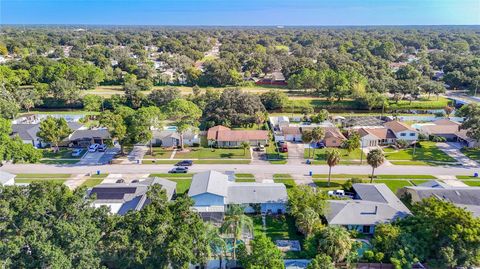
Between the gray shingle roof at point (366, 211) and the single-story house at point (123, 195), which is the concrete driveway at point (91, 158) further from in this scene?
the gray shingle roof at point (366, 211)

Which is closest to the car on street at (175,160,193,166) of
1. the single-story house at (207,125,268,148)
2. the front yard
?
the single-story house at (207,125,268,148)

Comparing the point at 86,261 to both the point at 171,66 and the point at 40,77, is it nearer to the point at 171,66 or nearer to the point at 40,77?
the point at 40,77

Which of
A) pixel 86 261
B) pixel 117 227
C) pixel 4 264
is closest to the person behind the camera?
pixel 4 264

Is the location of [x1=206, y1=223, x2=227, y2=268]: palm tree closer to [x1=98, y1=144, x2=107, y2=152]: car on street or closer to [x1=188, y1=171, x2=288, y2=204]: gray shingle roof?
[x1=188, y1=171, x2=288, y2=204]: gray shingle roof

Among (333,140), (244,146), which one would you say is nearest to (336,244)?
(244,146)

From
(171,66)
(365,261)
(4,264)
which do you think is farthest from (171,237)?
(171,66)

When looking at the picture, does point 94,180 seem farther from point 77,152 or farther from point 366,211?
point 366,211

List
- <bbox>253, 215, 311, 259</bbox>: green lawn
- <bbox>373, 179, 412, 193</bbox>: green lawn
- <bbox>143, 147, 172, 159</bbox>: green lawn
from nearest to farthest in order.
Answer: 1. <bbox>253, 215, 311, 259</bbox>: green lawn
2. <bbox>373, 179, 412, 193</bbox>: green lawn
3. <bbox>143, 147, 172, 159</bbox>: green lawn

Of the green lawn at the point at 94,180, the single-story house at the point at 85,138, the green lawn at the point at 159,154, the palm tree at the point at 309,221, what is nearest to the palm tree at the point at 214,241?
the palm tree at the point at 309,221
